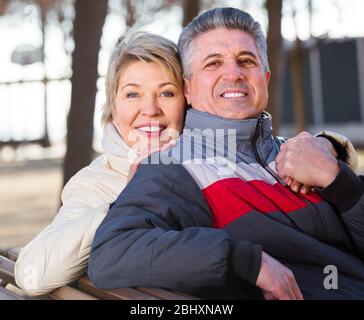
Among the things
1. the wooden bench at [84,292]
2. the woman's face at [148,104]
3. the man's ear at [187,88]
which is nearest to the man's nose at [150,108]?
the woman's face at [148,104]

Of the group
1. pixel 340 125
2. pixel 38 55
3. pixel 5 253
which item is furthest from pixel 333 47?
pixel 5 253

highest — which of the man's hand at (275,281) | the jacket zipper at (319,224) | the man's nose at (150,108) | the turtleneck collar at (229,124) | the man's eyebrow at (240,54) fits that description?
the man's eyebrow at (240,54)

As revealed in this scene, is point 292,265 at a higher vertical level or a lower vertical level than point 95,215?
lower

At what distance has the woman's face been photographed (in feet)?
9.29

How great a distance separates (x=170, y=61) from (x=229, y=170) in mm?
578

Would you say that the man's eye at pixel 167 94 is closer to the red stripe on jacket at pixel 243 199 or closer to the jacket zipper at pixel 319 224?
the red stripe on jacket at pixel 243 199

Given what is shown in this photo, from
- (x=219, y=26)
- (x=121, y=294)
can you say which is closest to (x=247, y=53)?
A: (x=219, y=26)

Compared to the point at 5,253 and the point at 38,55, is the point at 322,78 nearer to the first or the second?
the point at 38,55

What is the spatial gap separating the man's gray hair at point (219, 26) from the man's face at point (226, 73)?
0.02 metres

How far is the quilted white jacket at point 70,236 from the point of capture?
7.77ft

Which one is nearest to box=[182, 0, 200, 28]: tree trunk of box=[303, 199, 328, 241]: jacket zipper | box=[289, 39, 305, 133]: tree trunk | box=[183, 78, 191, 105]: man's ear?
box=[183, 78, 191, 105]: man's ear

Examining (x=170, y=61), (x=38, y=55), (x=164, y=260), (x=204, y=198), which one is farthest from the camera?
(x=38, y=55)

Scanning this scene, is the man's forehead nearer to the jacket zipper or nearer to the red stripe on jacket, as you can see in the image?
the red stripe on jacket

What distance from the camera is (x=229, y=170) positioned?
2473mm
